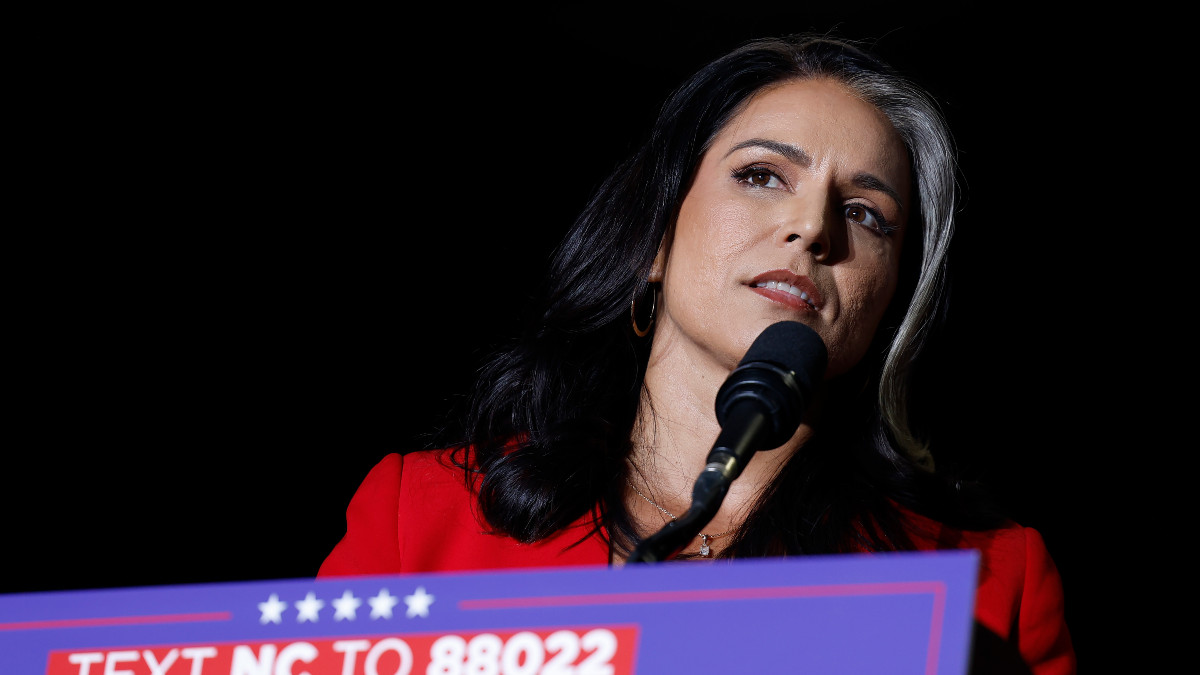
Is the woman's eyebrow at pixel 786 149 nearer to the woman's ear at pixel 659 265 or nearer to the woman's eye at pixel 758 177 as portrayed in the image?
the woman's eye at pixel 758 177

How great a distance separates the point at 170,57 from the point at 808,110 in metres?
1.35

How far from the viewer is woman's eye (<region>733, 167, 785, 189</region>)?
5.97 ft

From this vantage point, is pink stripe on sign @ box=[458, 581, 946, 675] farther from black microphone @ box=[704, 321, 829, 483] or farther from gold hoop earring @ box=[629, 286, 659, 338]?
gold hoop earring @ box=[629, 286, 659, 338]

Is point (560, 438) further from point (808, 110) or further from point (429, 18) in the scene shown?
point (429, 18)

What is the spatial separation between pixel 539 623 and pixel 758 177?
1260 mm

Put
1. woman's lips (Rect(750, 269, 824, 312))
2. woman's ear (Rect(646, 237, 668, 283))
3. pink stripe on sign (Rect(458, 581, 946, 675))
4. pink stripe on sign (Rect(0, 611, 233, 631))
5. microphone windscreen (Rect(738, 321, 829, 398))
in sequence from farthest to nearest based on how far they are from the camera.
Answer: woman's ear (Rect(646, 237, 668, 283)) → woman's lips (Rect(750, 269, 824, 312)) → microphone windscreen (Rect(738, 321, 829, 398)) → pink stripe on sign (Rect(0, 611, 233, 631)) → pink stripe on sign (Rect(458, 581, 946, 675))

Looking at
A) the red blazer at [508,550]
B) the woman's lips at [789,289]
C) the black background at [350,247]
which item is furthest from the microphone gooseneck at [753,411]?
the black background at [350,247]

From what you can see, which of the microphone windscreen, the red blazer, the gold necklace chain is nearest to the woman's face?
the gold necklace chain

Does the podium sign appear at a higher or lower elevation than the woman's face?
higher

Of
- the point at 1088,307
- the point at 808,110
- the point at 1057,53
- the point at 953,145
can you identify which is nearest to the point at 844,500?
the point at 808,110

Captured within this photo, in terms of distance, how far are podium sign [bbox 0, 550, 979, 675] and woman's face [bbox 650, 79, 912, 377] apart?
1.02 meters

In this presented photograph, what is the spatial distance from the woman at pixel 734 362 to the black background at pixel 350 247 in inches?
19.1

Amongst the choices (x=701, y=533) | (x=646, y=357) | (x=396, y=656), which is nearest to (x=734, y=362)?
(x=701, y=533)

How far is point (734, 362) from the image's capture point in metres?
1.74
